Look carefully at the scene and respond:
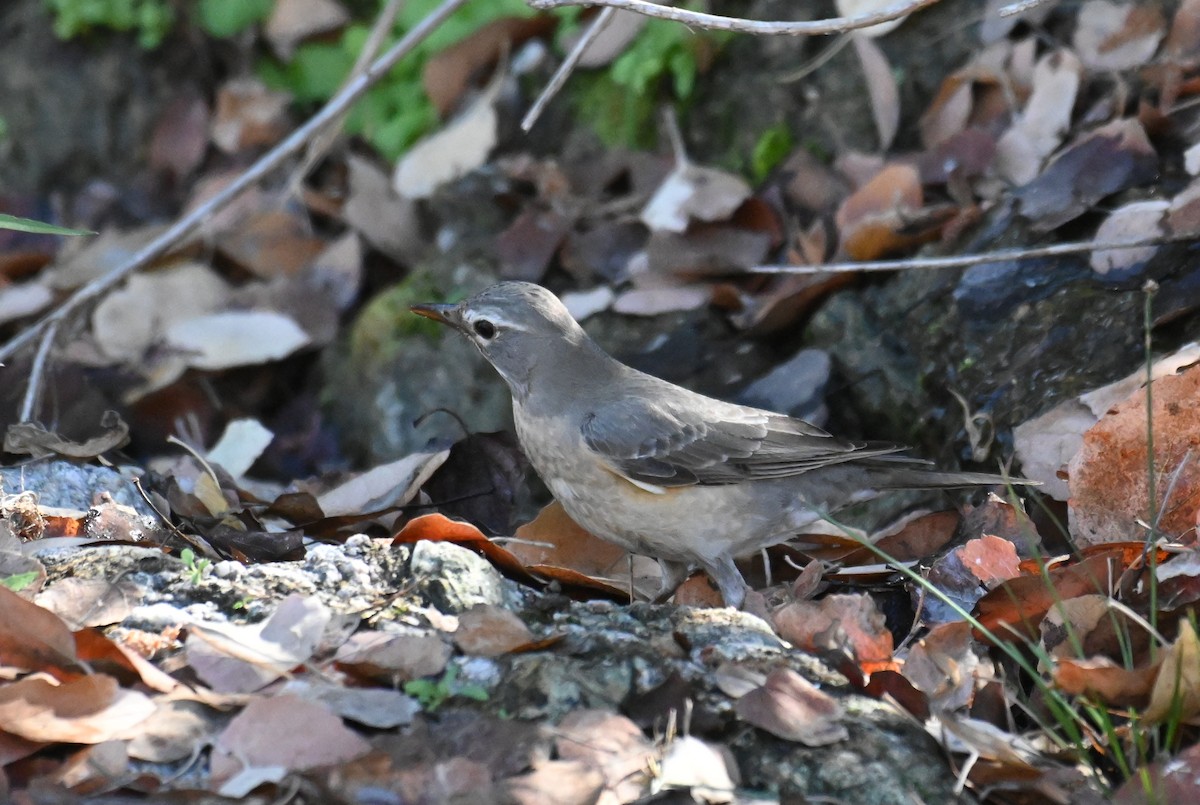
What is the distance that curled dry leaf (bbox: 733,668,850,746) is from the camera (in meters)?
3.23

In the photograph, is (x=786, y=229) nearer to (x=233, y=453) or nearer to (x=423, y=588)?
(x=233, y=453)

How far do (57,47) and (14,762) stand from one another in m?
6.99

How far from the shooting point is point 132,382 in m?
7.02

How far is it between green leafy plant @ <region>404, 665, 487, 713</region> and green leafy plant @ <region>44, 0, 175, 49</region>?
6.51 meters

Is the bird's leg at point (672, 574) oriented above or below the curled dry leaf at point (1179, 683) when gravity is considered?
below

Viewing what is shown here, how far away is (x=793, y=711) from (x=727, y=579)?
1681 millimetres

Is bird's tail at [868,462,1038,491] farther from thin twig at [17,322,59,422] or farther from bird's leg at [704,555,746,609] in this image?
thin twig at [17,322,59,422]

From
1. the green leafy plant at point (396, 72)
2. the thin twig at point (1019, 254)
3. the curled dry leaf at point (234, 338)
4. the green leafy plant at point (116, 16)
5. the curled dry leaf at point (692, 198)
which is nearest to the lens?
the thin twig at point (1019, 254)

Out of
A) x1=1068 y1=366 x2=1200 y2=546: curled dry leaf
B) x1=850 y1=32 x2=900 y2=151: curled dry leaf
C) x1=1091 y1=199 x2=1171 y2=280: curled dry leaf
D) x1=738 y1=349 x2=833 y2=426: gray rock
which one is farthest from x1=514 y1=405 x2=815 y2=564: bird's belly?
x1=850 y1=32 x2=900 y2=151: curled dry leaf

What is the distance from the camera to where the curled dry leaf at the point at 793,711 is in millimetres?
3232

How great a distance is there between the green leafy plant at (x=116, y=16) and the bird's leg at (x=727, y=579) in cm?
573

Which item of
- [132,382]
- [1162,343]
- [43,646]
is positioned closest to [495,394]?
[132,382]

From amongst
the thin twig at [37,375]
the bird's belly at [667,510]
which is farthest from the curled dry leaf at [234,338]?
the bird's belly at [667,510]

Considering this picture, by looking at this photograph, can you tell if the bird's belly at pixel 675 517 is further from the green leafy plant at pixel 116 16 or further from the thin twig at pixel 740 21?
the green leafy plant at pixel 116 16
